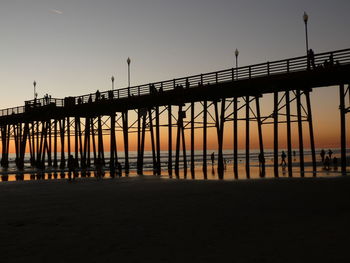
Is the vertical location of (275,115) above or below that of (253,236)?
above

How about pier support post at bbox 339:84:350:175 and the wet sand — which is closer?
the wet sand

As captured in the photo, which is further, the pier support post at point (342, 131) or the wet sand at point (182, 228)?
the pier support post at point (342, 131)

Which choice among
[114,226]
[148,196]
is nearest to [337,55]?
[148,196]

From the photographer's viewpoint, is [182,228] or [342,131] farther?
[342,131]

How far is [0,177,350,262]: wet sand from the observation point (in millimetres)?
5996

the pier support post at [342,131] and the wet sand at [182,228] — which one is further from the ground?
the pier support post at [342,131]

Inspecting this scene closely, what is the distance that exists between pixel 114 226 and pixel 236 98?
18793 mm

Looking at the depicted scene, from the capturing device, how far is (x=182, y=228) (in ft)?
25.9

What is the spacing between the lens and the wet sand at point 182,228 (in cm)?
600

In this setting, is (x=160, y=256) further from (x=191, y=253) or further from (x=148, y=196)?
(x=148, y=196)

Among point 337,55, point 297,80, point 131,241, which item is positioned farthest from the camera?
point 297,80

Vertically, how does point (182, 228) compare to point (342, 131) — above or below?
below

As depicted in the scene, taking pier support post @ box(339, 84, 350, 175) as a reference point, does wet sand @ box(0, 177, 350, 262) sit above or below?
below

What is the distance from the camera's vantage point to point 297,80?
2195 centimetres
